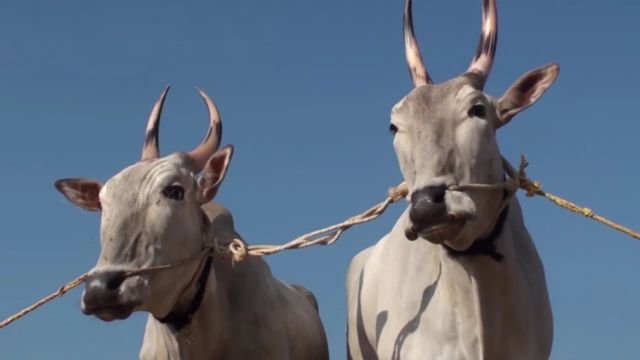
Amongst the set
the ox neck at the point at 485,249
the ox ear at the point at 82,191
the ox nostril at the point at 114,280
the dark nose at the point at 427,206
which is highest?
the ox ear at the point at 82,191

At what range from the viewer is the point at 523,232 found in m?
9.09

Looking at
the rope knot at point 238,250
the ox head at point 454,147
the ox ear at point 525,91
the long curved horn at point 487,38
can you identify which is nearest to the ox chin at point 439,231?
the ox head at point 454,147

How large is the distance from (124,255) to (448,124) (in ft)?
9.41

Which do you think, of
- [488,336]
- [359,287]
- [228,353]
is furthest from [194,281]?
[488,336]

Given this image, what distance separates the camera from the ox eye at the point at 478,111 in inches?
326

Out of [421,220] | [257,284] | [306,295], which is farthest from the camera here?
[306,295]

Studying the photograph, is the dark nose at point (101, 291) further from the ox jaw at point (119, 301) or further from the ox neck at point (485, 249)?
the ox neck at point (485, 249)

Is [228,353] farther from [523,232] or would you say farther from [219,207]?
[523,232]

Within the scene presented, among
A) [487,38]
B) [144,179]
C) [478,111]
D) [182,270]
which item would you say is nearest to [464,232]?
[478,111]

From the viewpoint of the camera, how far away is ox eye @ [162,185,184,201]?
9430mm

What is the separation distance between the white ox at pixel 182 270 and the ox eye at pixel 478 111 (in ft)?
9.01

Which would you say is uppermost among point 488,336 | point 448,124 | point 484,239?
point 448,124

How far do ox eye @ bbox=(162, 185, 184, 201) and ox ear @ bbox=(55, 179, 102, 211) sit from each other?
4.18ft

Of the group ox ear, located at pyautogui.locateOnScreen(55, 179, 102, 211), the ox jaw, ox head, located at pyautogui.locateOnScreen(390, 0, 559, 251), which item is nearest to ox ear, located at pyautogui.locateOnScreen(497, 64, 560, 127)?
ox head, located at pyautogui.locateOnScreen(390, 0, 559, 251)
